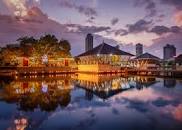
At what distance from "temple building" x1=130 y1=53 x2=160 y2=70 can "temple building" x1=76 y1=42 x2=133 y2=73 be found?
1911mm

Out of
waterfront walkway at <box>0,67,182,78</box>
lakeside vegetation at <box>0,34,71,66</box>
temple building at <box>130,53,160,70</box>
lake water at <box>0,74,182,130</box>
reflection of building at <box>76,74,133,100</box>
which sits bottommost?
lake water at <box>0,74,182,130</box>

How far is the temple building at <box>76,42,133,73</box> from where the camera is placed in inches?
1551

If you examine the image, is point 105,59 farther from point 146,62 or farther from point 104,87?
point 104,87

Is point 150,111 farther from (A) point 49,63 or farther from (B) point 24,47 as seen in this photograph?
(B) point 24,47

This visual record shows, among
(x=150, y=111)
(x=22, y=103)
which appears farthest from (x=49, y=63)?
(x=150, y=111)

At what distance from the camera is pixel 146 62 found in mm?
45625

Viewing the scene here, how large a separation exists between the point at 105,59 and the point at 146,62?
7729 mm

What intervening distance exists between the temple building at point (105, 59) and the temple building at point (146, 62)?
191 centimetres

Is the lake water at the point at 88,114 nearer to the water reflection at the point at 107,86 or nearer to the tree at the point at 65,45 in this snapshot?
the water reflection at the point at 107,86

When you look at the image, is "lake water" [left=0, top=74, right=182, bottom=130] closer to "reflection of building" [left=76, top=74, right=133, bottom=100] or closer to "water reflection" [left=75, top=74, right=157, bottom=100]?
"reflection of building" [left=76, top=74, right=133, bottom=100]

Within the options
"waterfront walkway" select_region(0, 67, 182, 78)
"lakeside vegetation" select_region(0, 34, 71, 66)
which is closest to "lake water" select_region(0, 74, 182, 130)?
"waterfront walkway" select_region(0, 67, 182, 78)

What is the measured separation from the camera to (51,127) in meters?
9.11

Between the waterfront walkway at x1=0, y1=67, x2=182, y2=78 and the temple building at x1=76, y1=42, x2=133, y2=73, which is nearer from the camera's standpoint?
the waterfront walkway at x1=0, y1=67, x2=182, y2=78

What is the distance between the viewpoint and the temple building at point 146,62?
43650 mm
